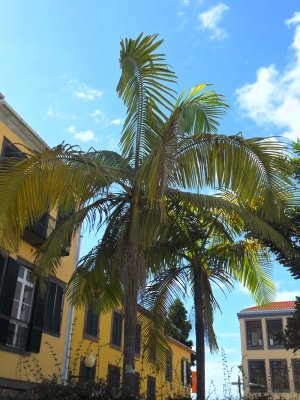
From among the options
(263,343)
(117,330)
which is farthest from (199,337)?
(263,343)

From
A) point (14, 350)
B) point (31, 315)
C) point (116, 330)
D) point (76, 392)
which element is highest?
point (116, 330)

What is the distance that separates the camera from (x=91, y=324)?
19562mm

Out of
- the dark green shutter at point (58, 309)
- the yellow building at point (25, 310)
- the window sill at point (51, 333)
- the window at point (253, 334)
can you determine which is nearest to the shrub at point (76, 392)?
the yellow building at point (25, 310)

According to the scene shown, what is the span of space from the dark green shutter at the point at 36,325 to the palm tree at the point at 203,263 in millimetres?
4052

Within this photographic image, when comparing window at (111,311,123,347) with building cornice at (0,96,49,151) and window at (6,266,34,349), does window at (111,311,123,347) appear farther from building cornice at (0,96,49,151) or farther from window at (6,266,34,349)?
building cornice at (0,96,49,151)

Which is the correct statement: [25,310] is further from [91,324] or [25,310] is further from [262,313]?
[262,313]

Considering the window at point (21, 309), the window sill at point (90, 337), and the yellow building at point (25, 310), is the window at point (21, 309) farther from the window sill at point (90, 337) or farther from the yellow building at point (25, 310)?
the window sill at point (90, 337)

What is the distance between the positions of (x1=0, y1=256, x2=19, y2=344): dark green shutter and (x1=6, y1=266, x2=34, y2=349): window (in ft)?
1.34

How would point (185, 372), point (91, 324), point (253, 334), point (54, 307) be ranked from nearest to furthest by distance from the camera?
point (54, 307) → point (91, 324) → point (185, 372) → point (253, 334)

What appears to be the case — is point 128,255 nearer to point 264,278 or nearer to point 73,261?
point 264,278

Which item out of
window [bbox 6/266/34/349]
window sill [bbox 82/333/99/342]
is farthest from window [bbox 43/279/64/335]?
window sill [bbox 82/333/99/342]

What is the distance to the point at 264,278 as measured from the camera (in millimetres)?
12203

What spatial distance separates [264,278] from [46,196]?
6480 mm

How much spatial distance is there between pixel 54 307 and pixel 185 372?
733 inches
